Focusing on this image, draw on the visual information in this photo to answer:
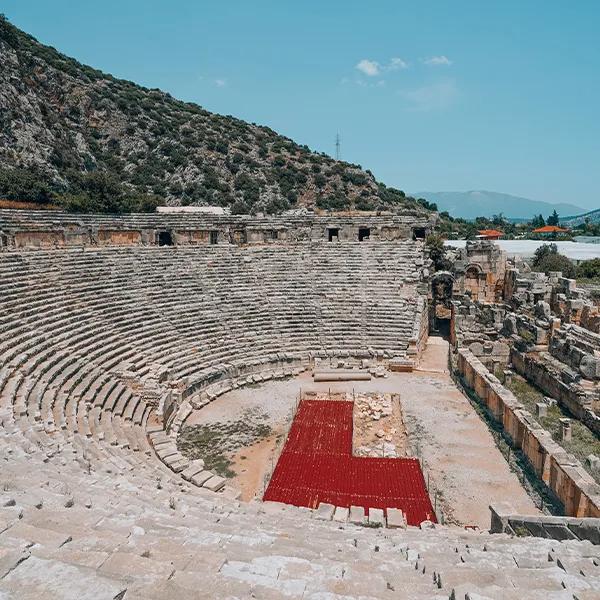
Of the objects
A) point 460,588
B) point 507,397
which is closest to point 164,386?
point 507,397

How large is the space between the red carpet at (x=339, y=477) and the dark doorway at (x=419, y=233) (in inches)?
576

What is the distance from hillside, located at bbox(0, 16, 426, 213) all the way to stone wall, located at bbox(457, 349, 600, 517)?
27.7 m

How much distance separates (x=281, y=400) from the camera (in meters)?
15.0

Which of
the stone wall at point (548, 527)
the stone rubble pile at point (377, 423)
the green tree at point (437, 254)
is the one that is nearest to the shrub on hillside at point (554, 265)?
the green tree at point (437, 254)

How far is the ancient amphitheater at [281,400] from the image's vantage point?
4.44 metres

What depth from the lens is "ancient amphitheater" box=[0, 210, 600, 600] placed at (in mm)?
4438

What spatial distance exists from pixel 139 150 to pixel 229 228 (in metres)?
26.3

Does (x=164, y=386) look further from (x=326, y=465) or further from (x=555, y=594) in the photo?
(x=555, y=594)

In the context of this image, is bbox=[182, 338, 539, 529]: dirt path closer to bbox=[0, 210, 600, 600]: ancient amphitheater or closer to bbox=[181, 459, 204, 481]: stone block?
bbox=[0, 210, 600, 600]: ancient amphitheater

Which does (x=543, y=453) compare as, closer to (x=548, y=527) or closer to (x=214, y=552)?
(x=548, y=527)

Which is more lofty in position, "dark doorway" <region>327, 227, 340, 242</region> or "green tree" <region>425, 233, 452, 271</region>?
"dark doorway" <region>327, 227, 340, 242</region>

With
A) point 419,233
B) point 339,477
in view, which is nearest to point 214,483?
point 339,477

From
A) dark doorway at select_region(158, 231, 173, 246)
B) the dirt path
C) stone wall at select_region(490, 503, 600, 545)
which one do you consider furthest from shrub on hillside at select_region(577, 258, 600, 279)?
stone wall at select_region(490, 503, 600, 545)

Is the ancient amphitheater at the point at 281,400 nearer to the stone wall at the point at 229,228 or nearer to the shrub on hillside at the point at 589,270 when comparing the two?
the stone wall at the point at 229,228
